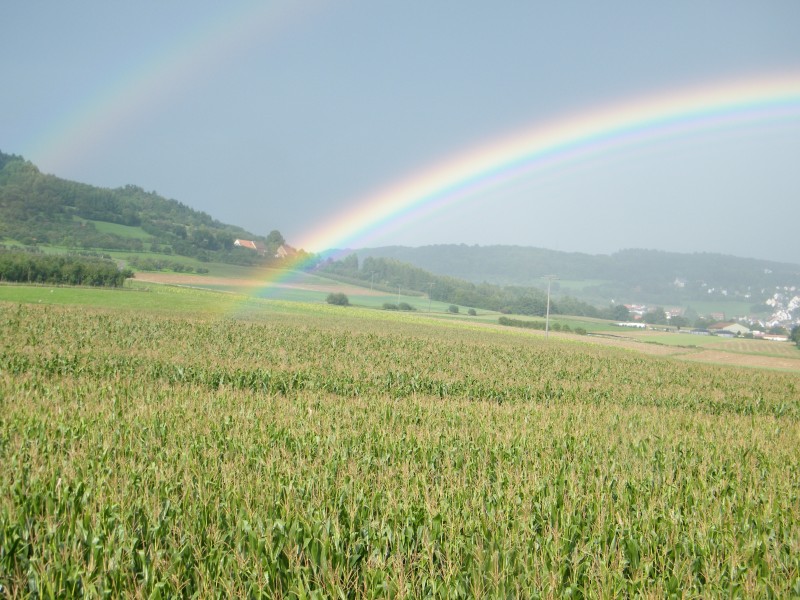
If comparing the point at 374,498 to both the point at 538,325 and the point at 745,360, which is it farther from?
the point at 538,325

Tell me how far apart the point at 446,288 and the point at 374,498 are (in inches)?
5387

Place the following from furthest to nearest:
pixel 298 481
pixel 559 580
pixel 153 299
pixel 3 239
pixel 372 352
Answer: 1. pixel 3 239
2. pixel 153 299
3. pixel 372 352
4. pixel 298 481
5. pixel 559 580

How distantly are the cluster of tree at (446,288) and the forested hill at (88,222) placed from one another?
2163 cm

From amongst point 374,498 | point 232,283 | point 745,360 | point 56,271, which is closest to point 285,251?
point 232,283

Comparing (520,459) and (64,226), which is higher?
(64,226)

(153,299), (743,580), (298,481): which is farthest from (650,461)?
(153,299)

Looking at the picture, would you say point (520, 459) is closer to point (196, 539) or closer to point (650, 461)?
point (650, 461)

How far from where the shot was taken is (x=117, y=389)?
14.1m

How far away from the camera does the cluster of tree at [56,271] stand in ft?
251

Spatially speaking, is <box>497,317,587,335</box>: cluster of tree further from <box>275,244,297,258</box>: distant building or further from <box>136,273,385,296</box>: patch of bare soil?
<box>275,244,297,258</box>: distant building

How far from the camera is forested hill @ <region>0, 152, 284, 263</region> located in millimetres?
123062

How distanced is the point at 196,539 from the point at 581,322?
118168mm

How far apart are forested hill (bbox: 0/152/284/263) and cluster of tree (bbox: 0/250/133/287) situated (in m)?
38.3

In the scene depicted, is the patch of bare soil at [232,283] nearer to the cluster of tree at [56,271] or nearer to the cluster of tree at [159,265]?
the cluster of tree at [159,265]
